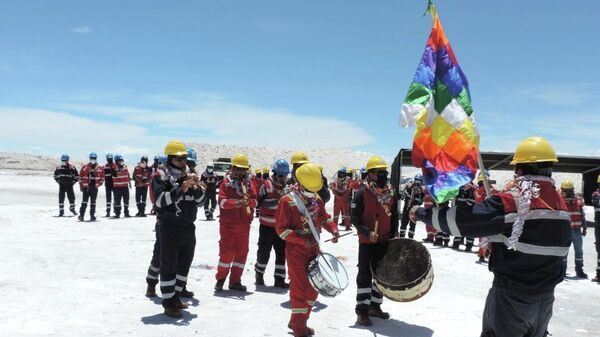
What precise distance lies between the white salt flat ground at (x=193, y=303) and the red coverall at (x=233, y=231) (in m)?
0.45

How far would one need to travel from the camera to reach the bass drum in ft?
17.4

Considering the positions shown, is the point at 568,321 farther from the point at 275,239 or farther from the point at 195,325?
the point at 195,325

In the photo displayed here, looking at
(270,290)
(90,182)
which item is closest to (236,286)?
(270,290)

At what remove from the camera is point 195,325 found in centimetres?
596

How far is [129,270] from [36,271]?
4.99ft

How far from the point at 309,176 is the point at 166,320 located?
2584 mm

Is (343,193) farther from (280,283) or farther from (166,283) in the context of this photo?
(166,283)

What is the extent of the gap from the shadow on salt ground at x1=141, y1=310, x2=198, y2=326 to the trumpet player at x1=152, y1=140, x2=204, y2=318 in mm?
68

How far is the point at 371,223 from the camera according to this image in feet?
20.6

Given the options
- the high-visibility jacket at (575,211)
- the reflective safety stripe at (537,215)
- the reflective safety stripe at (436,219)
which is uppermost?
the reflective safety stripe at (537,215)

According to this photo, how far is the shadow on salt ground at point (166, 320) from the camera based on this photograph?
5.98 meters

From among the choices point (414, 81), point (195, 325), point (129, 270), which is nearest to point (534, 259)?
point (414, 81)

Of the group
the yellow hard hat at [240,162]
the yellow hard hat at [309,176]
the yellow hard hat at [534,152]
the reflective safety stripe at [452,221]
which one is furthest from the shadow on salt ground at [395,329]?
the yellow hard hat at [534,152]

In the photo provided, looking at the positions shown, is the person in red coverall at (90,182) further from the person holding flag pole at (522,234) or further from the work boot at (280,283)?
the person holding flag pole at (522,234)
